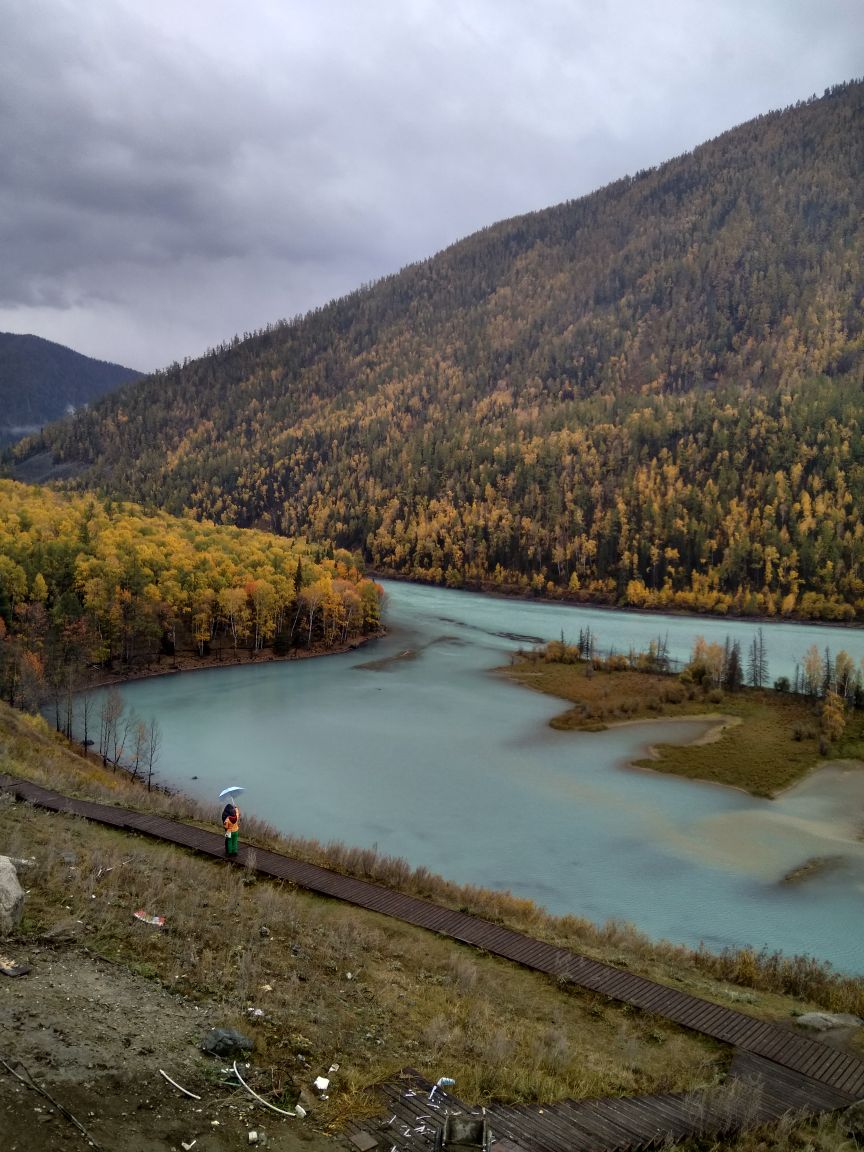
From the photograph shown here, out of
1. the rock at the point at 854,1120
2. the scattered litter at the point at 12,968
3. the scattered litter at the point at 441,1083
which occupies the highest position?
the scattered litter at the point at 12,968

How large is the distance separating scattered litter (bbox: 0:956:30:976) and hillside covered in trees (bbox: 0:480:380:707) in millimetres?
37073

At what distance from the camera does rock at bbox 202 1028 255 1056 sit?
902 cm

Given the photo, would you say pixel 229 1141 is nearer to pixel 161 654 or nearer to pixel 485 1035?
pixel 485 1035

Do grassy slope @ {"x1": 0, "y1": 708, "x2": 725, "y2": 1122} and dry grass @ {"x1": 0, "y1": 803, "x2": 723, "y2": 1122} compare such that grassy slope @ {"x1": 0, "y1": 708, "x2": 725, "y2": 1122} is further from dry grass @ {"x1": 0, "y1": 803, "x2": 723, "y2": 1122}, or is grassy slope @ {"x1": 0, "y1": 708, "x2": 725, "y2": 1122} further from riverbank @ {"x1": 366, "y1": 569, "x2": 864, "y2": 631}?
riverbank @ {"x1": 366, "y1": 569, "x2": 864, "y2": 631}

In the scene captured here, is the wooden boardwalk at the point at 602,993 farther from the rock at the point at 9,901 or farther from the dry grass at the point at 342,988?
the rock at the point at 9,901

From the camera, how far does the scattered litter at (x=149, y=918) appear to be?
511 inches

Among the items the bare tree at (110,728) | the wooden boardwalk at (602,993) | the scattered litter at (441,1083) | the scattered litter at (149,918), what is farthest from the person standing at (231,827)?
the bare tree at (110,728)

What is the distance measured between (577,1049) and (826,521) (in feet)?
362

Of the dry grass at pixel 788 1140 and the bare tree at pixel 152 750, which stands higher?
the dry grass at pixel 788 1140

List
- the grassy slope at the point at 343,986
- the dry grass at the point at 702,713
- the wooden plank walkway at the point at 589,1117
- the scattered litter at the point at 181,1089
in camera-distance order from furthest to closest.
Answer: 1. the dry grass at the point at 702,713
2. the grassy slope at the point at 343,986
3. the wooden plank walkway at the point at 589,1117
4. the scattered litter at the point at 181,1089

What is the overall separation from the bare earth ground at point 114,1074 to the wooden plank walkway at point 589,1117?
3.11 feet

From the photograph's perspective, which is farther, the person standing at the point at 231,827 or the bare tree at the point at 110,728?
the bare tree at the point at 110,728

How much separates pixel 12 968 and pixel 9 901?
146cm

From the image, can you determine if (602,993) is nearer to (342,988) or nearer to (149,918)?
(342,988)
